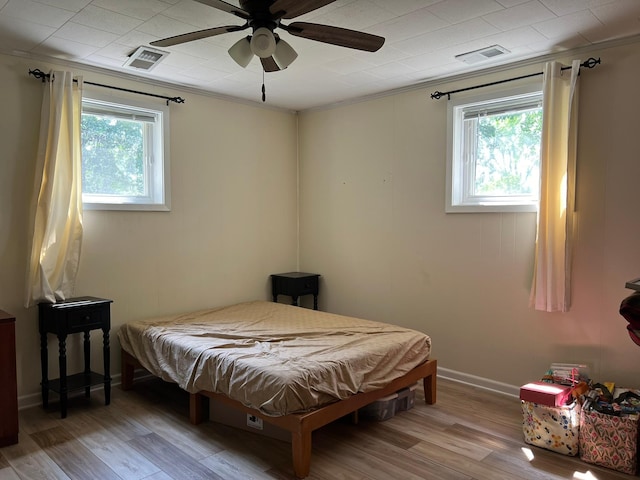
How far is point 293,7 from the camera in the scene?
208cm

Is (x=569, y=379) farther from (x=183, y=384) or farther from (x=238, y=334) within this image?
(x=183, y=384)

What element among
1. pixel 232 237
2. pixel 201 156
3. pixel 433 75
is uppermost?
pixel 433 75

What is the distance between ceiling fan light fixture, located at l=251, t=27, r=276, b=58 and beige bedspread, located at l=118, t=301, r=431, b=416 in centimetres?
163

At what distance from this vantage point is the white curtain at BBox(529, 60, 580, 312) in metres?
3.12

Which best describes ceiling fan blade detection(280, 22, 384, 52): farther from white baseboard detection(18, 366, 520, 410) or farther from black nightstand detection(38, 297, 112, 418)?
white baseboard detection(18, 366, 520, 410)

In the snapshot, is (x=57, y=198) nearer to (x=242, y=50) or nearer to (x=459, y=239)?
(x=242, y=50)

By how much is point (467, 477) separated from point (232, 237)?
2.88 metres

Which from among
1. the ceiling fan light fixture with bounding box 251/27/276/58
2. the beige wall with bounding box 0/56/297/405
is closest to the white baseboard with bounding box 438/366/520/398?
the beige wall with bounding box 0/56/297/405

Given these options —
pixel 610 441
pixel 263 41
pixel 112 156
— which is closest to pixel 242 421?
pixel 610 441

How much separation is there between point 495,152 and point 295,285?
7.07 feet

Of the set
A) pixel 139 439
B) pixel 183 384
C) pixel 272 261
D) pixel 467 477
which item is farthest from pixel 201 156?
pixel 467 477

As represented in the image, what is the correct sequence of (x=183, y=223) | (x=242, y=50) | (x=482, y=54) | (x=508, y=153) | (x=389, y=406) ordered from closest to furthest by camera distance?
(x=242, y=50)
(x=389, y=406)
(x=482, y=54)
(x=508, y=153)
(x=183, y=223)

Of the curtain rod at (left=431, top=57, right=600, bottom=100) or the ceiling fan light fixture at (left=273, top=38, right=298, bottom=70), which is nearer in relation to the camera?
the ceiling fan light fixture at (left=273, top=38, right=298, bottom=70)

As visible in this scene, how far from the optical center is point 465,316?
12.4ft
